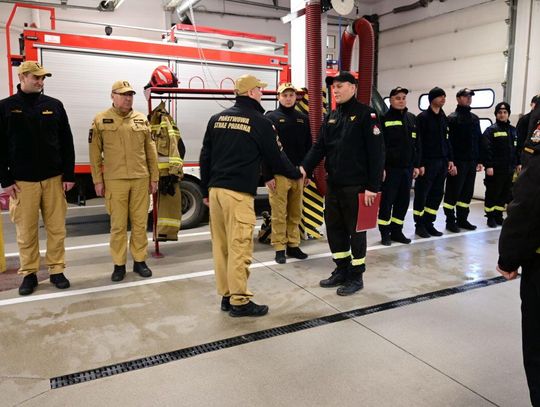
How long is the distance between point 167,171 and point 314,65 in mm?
2037

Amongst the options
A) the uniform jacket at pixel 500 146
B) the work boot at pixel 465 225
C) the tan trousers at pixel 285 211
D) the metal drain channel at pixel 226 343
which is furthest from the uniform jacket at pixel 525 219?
the uniform jacket at pixel 500 146

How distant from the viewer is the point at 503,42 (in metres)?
9.35

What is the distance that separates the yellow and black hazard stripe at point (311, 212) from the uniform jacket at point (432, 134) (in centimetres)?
156

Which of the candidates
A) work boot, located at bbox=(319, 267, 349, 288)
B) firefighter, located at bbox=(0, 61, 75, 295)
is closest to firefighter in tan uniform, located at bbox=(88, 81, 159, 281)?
firefighter, located at bbox=(0, 61, 75, 295)

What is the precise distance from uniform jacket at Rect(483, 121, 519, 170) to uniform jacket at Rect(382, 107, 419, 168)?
70.3 inches

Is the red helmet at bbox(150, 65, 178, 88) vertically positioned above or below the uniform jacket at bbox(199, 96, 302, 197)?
above

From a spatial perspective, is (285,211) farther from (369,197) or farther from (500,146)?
(500,146)

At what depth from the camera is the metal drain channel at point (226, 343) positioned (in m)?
2.79

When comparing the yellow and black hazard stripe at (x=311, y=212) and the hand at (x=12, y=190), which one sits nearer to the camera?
the hand at (x=12, y=190)

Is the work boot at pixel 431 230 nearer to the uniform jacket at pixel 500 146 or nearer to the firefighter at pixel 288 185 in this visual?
the uniform jacket at pixel 500 146

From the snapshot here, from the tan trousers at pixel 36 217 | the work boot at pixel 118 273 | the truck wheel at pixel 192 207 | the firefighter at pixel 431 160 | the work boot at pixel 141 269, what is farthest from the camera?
the truck wheel at pixel 192 207

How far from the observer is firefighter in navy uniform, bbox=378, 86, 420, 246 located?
19.0ft

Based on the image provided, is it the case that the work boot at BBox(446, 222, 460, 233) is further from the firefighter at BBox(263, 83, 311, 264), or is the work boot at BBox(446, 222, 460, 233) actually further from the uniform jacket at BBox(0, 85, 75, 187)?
the uniform jacket at BBox(0, 85, 75, 187)

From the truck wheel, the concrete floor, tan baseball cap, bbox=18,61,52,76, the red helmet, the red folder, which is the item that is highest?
the red helmet
